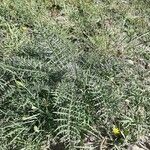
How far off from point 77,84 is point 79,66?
0.27m

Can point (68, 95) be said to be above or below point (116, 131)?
above

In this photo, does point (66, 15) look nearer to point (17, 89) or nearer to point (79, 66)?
point (79, 66)

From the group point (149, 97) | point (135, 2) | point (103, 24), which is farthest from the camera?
point (135, 2)

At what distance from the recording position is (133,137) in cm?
282

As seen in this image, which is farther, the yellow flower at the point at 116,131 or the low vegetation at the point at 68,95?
the yellow flower at the point at 116,131

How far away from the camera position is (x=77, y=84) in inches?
113

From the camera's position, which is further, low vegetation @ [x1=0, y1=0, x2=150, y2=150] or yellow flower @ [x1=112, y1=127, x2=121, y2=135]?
yellow flower @ [x1=112, y1=127, x2=121, y2=135]

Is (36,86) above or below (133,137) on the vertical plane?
above

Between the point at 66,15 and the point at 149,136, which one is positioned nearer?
the point at 149,136

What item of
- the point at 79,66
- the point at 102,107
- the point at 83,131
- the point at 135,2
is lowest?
the point at 83,131

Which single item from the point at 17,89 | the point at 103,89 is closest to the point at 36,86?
the point at 17,89

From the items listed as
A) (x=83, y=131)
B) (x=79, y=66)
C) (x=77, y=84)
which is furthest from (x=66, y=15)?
(x=83, y=131)

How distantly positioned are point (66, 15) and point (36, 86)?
146 cm

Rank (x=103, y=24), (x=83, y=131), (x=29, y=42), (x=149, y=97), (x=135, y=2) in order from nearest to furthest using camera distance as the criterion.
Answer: (x=83, y=131), (x=149, y=97), (x=29, y=42), (x=103, y=24), (x=135, y=2)
